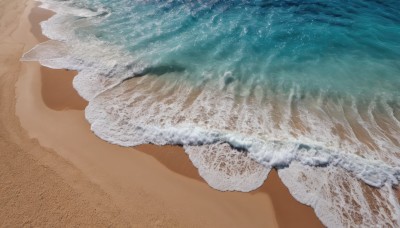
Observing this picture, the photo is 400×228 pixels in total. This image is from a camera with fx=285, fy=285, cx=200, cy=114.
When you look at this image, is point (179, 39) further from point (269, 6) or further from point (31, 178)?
point (31, 178)

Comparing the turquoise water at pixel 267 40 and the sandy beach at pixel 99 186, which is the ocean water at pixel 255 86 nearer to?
the turquoise water at pixel 267 40

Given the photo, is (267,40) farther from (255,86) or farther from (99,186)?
(99,186)

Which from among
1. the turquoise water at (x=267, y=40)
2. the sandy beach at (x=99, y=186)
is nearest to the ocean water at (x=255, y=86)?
the turquoise water at (x=267, y=40)

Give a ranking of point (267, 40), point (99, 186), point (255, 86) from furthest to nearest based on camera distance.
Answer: point (267, 40) < point (255, 86) < point (99, 186)

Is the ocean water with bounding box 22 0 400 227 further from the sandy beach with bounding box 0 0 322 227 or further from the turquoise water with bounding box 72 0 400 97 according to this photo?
the sandy beach with bounding box 0 0 322 227

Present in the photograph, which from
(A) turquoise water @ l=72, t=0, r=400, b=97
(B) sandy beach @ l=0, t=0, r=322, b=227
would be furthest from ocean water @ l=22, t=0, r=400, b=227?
(B) sandy beach @ l=0, t=0, r=322, b=227

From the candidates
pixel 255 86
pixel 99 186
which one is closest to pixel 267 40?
pixel 255 86

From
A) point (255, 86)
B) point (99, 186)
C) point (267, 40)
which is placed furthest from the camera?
point (267, 40)

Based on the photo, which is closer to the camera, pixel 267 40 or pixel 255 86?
pixel 255 86
